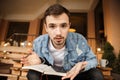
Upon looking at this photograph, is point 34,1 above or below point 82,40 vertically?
above

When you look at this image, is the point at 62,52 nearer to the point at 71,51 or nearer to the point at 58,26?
the point at 71,51

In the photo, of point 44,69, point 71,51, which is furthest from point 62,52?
point 44,69

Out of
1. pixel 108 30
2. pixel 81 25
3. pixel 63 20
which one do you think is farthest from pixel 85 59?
pixel 81 25

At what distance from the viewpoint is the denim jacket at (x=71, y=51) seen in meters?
0.80

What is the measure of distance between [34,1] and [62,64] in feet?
17.8

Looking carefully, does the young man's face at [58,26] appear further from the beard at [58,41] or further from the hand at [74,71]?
the hand at [74,71]

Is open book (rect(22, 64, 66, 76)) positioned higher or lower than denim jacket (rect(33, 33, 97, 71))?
lower

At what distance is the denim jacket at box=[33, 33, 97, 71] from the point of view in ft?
2.62

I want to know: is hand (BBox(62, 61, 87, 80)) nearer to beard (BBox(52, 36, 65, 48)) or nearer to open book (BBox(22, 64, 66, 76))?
open book (BBox(22, 64, 66, 76))

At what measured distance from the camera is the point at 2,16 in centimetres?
703

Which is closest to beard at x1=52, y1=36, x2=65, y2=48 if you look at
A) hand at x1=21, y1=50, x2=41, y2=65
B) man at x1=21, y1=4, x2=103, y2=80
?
man at x1=21, y1=4, x2=103, y2=80

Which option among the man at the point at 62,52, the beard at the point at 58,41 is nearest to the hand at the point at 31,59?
the man at the point at 62,52

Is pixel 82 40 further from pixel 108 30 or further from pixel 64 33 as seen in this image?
pixel 108 30

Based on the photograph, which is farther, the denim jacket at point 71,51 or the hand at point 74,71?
the denim jacket at point 71,51
